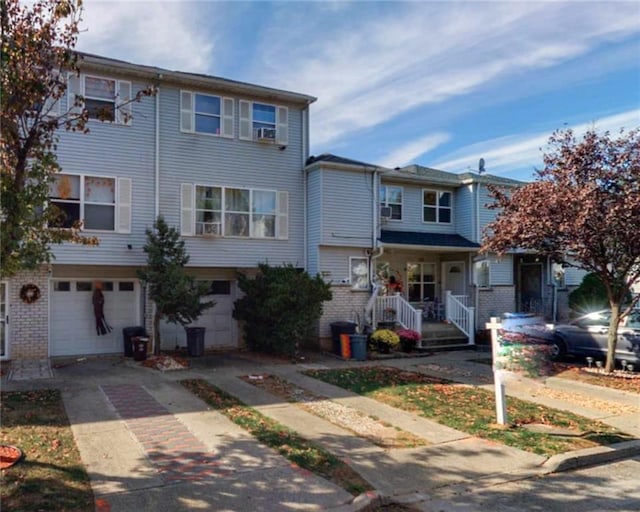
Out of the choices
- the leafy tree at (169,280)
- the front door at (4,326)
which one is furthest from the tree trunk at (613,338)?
the front door at (4,326)

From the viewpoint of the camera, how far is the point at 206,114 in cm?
1595

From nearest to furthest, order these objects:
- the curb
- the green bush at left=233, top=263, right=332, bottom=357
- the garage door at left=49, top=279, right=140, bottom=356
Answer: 1. the curb
2. the green bush at left=233, top=263, right=332, bottom=357
3. the garage door at left=49, top=279, right=140, bottom=356

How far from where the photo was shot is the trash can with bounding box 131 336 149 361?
13.6 metres

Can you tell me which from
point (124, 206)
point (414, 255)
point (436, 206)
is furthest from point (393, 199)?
point (124, 206)

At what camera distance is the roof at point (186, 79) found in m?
14.3

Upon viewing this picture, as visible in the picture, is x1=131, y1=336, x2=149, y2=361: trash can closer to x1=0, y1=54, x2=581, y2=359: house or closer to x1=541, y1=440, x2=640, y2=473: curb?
x1=0, y1=54, x2=581, y2=359: house

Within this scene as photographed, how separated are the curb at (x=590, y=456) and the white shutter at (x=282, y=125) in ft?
41.2

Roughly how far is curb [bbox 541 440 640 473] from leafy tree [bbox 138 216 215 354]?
9.32m

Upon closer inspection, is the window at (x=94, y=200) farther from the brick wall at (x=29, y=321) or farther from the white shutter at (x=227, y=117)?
the white shutter at (x=227, y=117)

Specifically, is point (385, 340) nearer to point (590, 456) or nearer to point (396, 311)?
point (396, 311)

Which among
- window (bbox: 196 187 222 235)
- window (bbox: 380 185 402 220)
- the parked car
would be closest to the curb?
the parked car

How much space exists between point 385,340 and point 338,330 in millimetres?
1413

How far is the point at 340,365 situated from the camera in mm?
13742

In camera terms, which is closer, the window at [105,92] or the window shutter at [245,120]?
the window at [105,92]
